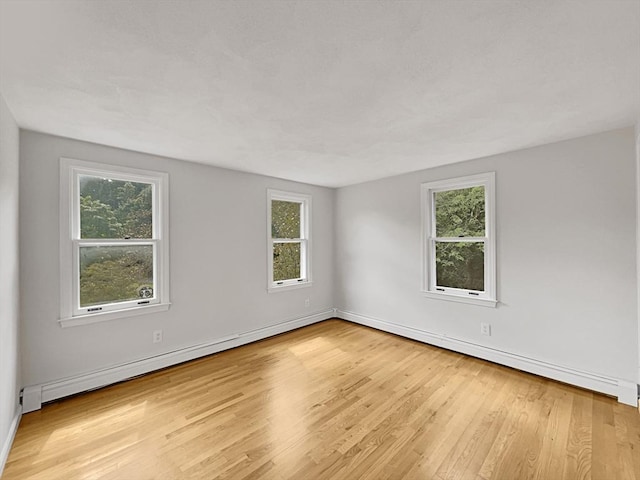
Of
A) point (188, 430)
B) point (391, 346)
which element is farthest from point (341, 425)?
point (391, 346)

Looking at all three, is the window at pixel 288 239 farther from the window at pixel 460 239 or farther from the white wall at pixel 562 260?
the window at pixel 460 239

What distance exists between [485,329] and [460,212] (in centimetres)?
142

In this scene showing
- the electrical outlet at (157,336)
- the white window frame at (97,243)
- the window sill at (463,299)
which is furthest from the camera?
the window sill at (463,299)

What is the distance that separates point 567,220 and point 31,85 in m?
4.29

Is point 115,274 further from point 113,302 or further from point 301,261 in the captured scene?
point 301,261

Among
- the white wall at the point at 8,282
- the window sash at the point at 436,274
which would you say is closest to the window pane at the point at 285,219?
the window sash at the point at 436,274

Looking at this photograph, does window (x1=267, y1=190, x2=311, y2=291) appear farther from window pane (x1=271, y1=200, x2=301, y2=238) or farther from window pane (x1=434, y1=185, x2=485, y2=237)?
window pane (x1=434, y1=185, x2=485, y2=237)

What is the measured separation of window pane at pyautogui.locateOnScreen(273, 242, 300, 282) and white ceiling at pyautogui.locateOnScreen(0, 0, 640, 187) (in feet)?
6.49

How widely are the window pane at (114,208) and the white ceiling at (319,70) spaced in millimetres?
446

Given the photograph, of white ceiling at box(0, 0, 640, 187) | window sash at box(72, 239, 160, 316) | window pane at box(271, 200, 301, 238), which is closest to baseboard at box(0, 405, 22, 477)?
window sash at box(72, 239, 160, 316)

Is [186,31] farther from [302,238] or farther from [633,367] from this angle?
[633,367]

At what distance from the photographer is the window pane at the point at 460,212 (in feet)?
11.3

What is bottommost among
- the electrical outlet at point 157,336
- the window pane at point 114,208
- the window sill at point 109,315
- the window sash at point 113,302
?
the electrical outlet at point 157,336

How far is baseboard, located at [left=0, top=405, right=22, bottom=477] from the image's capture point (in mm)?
1765
